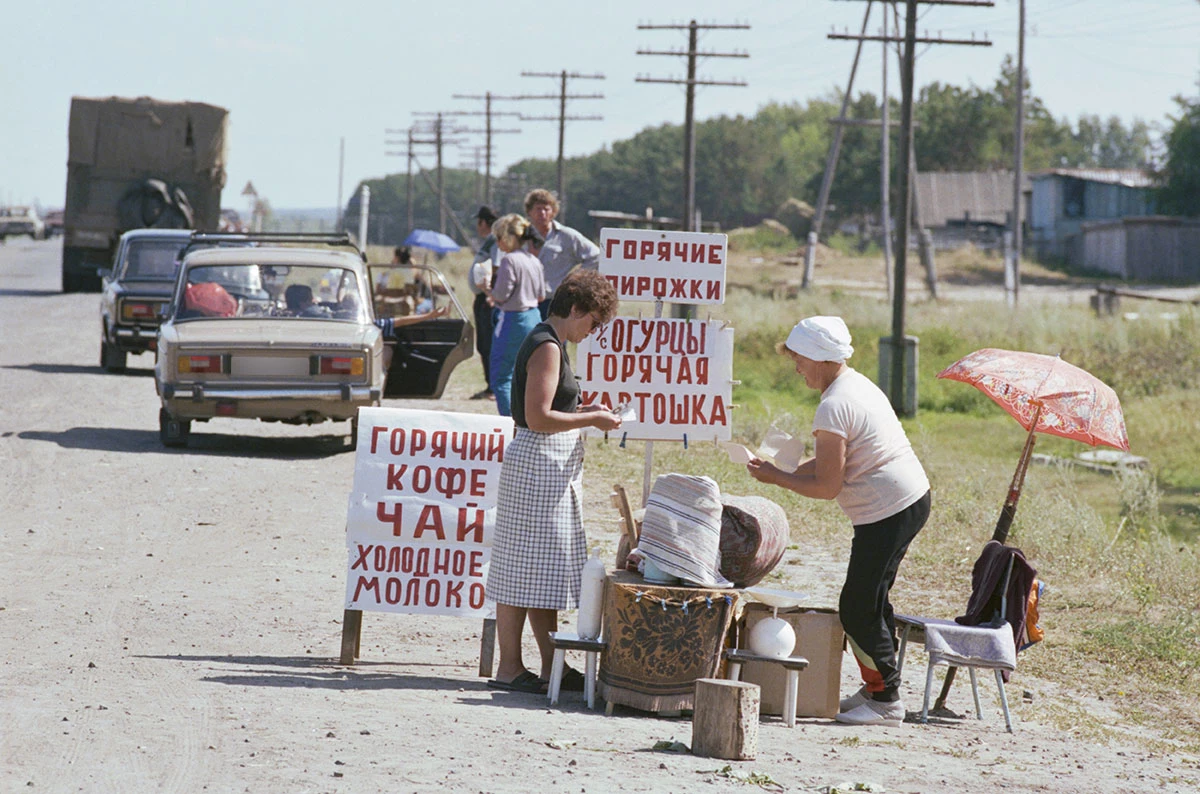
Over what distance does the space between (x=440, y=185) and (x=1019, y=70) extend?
33.8 metres

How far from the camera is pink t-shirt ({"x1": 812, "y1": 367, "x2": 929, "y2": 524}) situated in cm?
643

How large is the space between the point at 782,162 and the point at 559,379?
126646 millimetres

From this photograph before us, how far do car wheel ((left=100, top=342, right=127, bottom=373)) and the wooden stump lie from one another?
1517 cm

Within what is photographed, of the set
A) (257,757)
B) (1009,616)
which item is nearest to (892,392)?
(1009,616)

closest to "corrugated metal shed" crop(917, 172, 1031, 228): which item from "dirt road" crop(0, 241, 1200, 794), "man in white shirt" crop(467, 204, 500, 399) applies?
"man in white shirt" crop(467, 204, 500, 399)

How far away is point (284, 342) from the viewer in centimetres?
1320

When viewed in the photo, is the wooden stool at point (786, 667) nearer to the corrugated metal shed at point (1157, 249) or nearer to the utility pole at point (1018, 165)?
the utility pole at point (1018, 165)

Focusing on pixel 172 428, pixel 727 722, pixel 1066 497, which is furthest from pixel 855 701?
pixel 1066 497

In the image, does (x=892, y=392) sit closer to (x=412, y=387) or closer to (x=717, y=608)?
(x=412, y=387)

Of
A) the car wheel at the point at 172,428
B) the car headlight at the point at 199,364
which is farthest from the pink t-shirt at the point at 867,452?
the car wheel at the point at 172,428

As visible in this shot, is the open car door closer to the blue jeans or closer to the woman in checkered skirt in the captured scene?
the blue jeans

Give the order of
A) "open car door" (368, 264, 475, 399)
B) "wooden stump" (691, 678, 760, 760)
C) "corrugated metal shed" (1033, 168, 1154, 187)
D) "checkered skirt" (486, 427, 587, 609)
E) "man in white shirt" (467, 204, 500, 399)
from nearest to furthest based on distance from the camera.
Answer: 1. "wooden stump" (691, 678, 760, 760)
2. "checkered skirt" (486, 427, 587, 609)
3. "man in white shirt" (467, 204, 500, 399)
4. "open car door" (368, 264, 475, 399)
5. "corrugated metal shed" (1033, 168, 1154, 187)

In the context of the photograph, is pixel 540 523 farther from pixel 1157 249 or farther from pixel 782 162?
pixel 782 162

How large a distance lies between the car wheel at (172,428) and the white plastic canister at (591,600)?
7.67 metres
